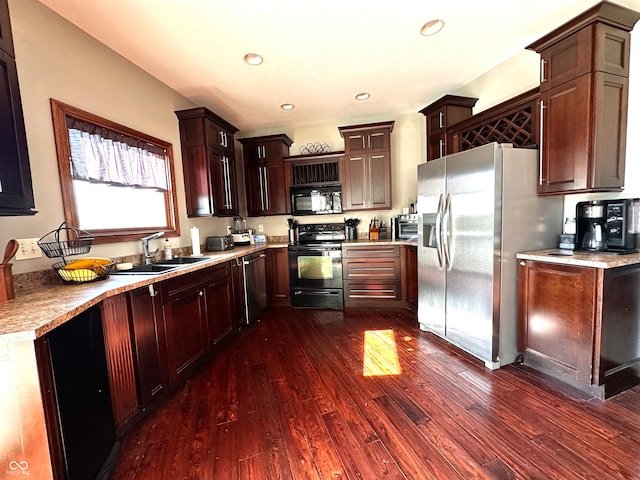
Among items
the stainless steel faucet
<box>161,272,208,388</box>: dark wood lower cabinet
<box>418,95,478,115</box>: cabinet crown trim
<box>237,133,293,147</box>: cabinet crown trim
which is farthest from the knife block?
<box>418,95,478,115</box>: cabinet crown trim

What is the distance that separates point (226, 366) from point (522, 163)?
2910 mm

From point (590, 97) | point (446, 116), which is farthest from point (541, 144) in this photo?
point (446, 116)

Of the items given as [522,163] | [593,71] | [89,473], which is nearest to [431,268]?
[522,163]

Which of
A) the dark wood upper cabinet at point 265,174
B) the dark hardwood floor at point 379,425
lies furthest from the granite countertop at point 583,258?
the dark wood upper cabinet at point 265,174

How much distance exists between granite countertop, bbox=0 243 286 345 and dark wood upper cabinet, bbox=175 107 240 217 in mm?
1316

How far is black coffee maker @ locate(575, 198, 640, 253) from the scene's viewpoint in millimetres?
1808

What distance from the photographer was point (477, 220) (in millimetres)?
2195

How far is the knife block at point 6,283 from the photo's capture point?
136 cm

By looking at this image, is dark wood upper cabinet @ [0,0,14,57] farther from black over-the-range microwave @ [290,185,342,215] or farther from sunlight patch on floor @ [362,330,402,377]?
black over-the-range microwave @ [290,185,342,215]

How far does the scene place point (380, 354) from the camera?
2.47 metres

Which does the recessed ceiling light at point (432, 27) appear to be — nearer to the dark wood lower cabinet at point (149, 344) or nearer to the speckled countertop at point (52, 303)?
the speckled countertop at point (52, 303)

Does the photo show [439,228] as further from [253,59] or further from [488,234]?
[253,59]

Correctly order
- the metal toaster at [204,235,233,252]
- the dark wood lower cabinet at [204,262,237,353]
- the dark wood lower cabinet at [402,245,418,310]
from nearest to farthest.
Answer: the dark wood lower cabinet at [204,262,237,353] → the metal toaster at [204,235,233,252] → the dark wood lower cabinet at [402,245,418,310]

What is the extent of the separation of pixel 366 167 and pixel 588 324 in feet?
9.28
